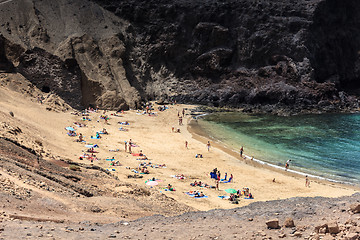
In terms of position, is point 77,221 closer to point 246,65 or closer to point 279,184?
point 279,184

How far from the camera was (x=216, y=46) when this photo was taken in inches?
2977

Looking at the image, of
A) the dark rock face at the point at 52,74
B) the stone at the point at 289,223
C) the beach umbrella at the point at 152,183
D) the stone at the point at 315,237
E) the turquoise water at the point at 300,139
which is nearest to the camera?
the stone at the point at 315,237

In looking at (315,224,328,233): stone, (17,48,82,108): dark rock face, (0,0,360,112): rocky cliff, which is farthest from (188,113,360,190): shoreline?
(315,224,328,233): stone

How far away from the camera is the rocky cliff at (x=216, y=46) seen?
5981cm

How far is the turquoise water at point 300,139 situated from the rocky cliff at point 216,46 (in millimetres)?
8007

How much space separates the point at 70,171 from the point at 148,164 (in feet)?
37.8

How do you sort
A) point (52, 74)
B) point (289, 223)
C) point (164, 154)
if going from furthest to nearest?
point (52, 74) < point (164, 154) < point (289, 223)

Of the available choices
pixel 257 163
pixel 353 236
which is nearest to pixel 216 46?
pixel 257 163

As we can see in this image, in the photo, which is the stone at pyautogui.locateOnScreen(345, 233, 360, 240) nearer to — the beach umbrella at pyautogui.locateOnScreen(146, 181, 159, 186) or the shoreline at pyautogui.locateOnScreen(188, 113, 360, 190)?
the beach umbrella at pyautogui.locateOnScreen(146, 181, 159, 186)

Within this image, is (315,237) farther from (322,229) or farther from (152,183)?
(152,183)

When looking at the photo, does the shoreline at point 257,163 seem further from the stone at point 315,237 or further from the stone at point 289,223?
the stone at point 315,237

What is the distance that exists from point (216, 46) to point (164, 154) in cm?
4786

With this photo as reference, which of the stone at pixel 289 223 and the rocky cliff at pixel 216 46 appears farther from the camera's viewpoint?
the rocky cliff at pixel 216 46

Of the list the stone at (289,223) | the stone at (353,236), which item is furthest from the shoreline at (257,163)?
the stone at (353,236)
